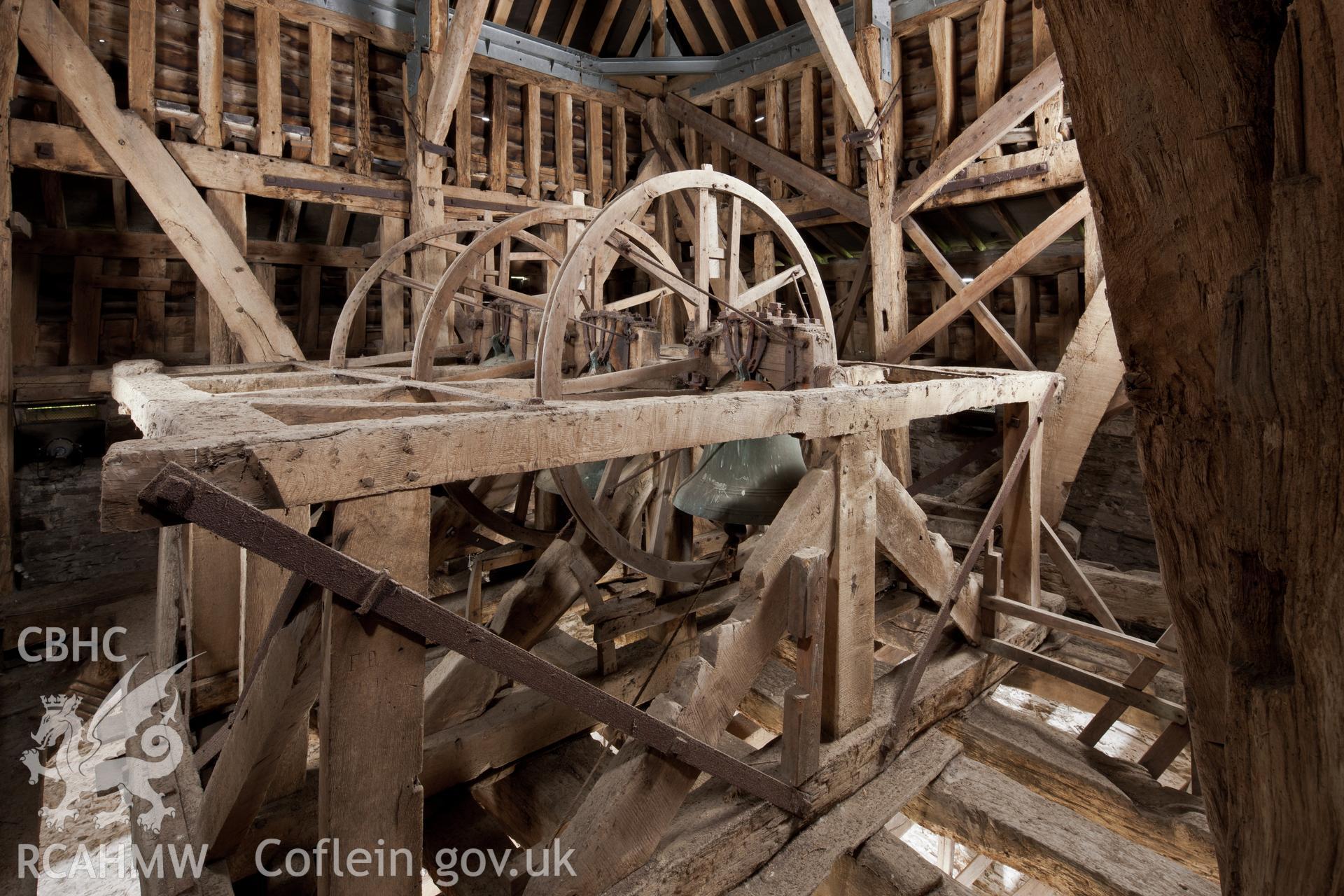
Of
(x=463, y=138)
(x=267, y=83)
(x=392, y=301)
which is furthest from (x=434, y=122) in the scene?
(x=392, y=301)

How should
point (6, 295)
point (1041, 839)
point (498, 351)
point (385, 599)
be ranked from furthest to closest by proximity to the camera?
point (498, 351)
point (6, 295)
point (1041, 839)
point (385, 599)

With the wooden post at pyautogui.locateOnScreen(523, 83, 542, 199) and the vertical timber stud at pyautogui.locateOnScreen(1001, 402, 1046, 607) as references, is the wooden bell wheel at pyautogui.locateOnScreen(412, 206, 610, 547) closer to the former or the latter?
the vertical timber stud at pyautogui.locateOnScreen(1001, 402, 1046, 607)

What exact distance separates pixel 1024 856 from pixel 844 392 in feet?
6.20

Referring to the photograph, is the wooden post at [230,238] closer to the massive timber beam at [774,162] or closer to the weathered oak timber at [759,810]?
the massive timber beam at [774,162]

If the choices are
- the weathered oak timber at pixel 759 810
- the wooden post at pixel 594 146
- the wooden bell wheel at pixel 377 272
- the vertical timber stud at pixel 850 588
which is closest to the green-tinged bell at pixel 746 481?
the vertical timber stud at pixel 850 588

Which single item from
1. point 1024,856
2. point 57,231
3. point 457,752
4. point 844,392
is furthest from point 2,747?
point 1024,856

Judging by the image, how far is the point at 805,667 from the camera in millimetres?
2443

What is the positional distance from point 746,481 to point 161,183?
5.36m

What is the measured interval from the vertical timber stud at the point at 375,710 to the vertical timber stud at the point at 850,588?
1586 millimetres

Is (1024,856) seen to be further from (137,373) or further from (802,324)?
(137,373)

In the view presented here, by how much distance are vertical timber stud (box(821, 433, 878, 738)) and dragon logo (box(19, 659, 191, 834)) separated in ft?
→ 7.53

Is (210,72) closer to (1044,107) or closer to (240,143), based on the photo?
(240,143)

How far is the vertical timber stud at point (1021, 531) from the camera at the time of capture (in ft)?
12.7

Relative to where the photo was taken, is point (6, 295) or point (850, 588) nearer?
point (850, 588)
